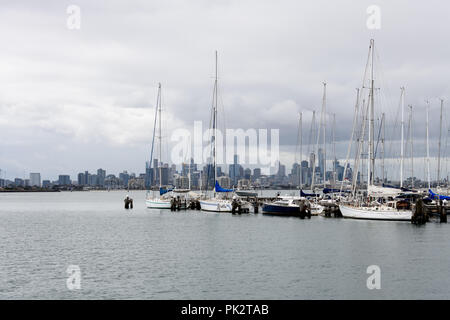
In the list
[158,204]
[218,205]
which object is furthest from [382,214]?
[158,204]

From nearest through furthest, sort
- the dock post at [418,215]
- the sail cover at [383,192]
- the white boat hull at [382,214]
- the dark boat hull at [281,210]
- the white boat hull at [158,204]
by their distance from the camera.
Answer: the dock post at [418,215]
the white boat hull at [382,214]
the sail cover at [383,192]
the dark boat hull at [281,210]
the white boat hull at [158,204]

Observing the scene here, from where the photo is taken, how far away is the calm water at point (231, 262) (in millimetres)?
32469

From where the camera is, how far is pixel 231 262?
42.6 meters

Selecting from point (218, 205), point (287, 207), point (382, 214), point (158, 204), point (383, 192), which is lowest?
point (158, 204)

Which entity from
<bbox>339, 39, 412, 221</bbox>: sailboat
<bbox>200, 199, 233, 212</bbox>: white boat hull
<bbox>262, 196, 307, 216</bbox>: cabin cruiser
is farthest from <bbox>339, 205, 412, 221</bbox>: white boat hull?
<bbox>200, 199, 233, 212</bbox>: white boat hull

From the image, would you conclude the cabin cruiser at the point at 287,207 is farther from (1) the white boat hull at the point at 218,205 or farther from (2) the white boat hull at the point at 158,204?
(2) the white boat hull at the point at 158,204

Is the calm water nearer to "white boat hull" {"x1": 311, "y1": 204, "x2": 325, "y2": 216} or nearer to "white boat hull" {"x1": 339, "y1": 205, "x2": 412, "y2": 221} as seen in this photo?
"white boat hull" {"x1": 339, "y1": 205, "x2": 412, "y2": 221}

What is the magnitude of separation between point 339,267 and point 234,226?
34.8 m

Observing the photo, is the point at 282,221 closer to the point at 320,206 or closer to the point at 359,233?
the point at 320,206

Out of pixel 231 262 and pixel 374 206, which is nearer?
pixel 231 262

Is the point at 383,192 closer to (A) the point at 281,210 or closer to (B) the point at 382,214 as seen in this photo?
(B) the point at 382,214

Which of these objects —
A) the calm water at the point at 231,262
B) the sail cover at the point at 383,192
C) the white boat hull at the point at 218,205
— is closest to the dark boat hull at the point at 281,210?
the white boat hull at the point at 218,205

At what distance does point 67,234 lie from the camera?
66.7 m

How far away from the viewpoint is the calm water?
3247cm
